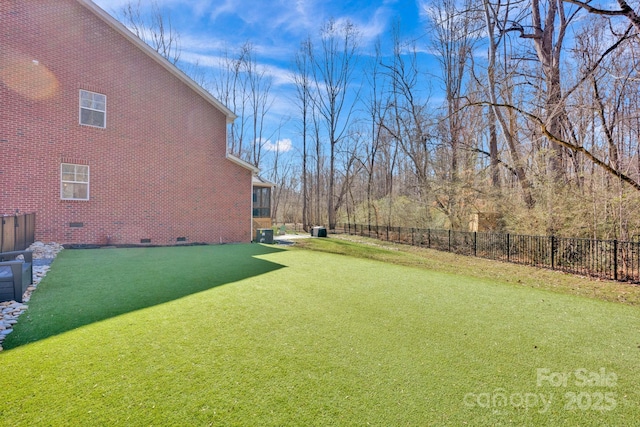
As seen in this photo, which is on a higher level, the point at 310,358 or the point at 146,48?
the point at 146,48

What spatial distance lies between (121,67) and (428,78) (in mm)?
17071

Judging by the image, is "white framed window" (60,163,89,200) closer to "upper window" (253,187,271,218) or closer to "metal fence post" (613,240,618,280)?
"upper window" (253,187,271,218)

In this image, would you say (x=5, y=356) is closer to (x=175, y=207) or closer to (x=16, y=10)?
(x=175, y=207)

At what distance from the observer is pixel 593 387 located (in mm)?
2281

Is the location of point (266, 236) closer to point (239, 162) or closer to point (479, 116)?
point (239, 162)

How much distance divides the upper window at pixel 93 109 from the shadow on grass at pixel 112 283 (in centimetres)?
475

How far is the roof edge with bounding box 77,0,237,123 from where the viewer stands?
967 centimetres

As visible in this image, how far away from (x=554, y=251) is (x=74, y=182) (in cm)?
1509

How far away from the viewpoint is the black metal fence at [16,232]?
5371mm

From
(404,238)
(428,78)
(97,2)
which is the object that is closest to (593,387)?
(404,238)

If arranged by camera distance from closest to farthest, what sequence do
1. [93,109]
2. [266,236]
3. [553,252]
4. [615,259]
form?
[615,259] < [553,252] < [93,109] < [266,236]

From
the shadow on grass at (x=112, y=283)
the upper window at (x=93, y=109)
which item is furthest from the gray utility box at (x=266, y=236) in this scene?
the upper window at (x=93, y=109)

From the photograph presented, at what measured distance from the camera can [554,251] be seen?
836cm

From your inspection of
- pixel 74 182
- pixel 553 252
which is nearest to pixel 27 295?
pixel 74 182
